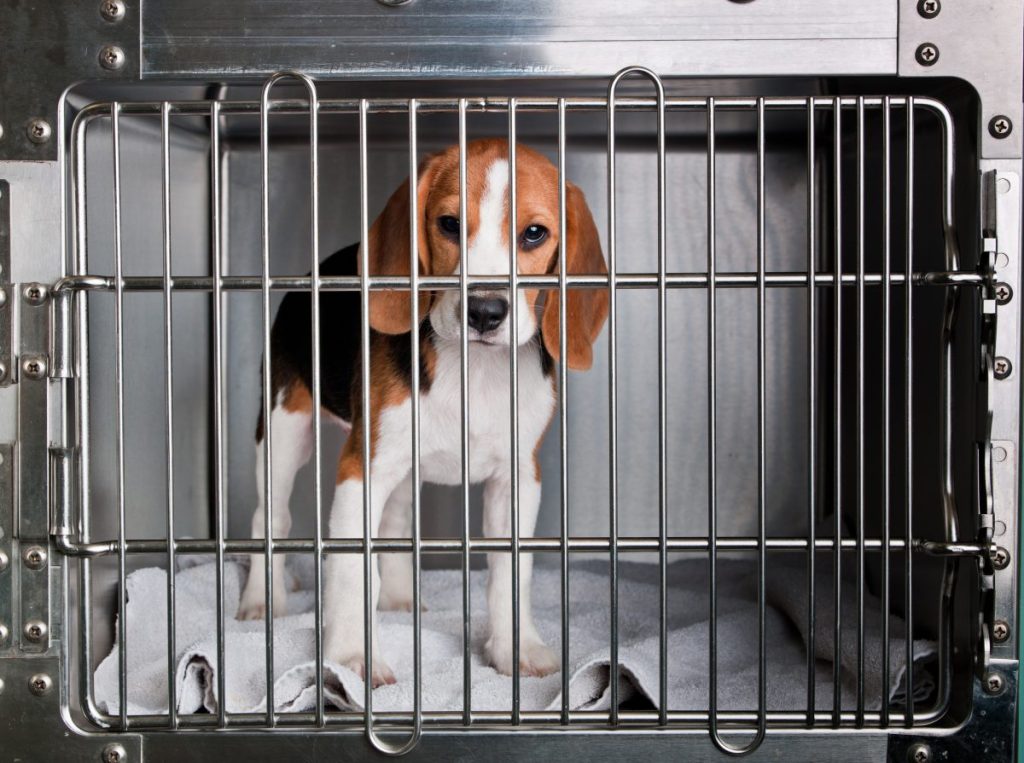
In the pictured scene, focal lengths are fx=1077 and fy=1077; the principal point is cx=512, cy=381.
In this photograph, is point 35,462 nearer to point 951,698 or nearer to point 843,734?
point 843,734

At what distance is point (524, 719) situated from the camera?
1.24m

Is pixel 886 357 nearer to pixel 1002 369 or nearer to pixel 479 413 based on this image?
pixel 1002 369

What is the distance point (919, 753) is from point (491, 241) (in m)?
0.85

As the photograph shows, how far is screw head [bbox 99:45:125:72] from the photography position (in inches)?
48.8

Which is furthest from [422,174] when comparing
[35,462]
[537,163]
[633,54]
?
[35,462]

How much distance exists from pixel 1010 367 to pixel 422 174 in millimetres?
893

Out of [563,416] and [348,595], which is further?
[348,595]

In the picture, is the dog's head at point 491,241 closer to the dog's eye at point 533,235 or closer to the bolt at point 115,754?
the dog's eye at point 533,235

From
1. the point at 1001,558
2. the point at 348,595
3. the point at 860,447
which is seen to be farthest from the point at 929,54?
the point at 348,595

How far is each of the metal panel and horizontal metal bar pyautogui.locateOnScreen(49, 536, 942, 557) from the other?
1.78 ft

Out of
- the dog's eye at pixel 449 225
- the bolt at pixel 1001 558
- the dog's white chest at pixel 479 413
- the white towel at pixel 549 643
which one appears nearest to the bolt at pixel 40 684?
the white towel at pixel 549 643

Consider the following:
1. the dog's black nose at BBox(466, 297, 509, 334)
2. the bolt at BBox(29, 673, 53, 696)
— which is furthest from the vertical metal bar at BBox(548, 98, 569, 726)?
the bolt at BBox(29, 673, 53, 696)

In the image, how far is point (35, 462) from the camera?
4.06ft

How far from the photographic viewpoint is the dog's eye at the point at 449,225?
5.26ft
